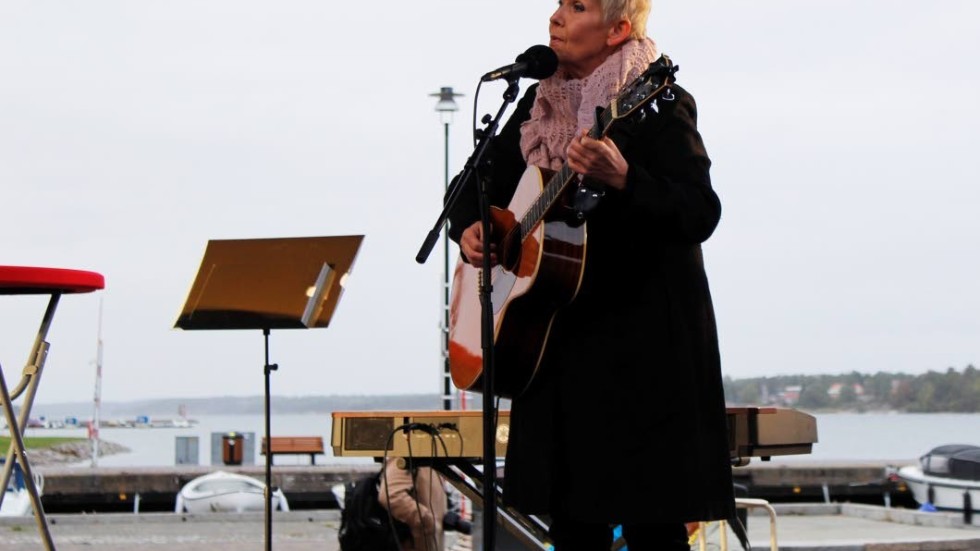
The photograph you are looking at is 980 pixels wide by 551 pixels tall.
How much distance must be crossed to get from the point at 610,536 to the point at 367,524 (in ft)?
11.7

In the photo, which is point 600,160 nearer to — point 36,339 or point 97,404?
point 36,339

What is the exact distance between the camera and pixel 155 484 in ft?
65.3

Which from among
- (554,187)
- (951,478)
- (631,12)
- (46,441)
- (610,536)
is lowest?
(46,441)

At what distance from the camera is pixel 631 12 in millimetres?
2963

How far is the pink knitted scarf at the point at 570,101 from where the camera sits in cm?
288

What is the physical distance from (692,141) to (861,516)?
11.3 meters

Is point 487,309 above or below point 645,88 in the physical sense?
below

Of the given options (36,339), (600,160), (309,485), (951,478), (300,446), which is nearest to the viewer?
(600,160)

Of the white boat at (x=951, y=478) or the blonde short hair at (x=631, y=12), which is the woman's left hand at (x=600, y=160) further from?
the white boat at (x=951, y=478)

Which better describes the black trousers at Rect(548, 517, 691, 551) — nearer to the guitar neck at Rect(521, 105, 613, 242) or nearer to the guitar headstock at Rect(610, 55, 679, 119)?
the guitar neck at Rect(521, 105, 613, 242)

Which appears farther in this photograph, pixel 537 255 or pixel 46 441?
pixel 46 441

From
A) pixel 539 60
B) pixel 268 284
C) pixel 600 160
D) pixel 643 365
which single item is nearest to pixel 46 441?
pixel 268 284

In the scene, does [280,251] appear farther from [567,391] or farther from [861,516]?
[861,516]

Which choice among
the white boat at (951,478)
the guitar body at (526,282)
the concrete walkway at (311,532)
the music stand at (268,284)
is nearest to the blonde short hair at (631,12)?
the guitar body at (526,282)
